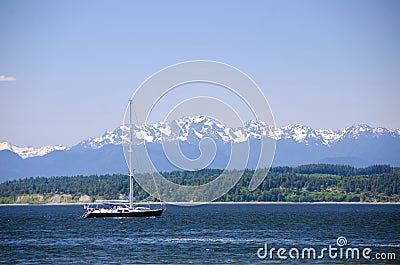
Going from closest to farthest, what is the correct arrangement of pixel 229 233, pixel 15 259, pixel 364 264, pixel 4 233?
pixel 364 264 < pixel 15 259 < pixel 229 233 < pixel 4 233

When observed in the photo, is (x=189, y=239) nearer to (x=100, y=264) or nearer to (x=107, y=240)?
(x=107, y=240)

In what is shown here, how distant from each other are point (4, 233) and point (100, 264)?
53994mm

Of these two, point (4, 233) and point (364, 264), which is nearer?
point (364, 264)

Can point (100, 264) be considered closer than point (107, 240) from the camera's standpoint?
Yes

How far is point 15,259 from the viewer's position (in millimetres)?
79812

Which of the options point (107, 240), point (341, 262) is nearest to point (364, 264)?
point (341, 262)

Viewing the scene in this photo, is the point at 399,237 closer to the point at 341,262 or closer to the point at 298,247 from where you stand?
the point at 298,247

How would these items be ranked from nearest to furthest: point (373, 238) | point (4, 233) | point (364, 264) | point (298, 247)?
point (364, 264), point (298, 247), point (373, 238), point (4, 233)

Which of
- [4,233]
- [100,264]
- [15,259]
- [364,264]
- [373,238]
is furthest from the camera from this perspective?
[4,233]

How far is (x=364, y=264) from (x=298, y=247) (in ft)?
67.7

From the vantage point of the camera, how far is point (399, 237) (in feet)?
335

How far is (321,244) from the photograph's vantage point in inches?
3634

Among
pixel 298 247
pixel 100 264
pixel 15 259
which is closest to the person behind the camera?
pixel 100 264

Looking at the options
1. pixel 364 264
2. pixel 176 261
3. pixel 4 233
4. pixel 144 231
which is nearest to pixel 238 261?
pixel 176 261
